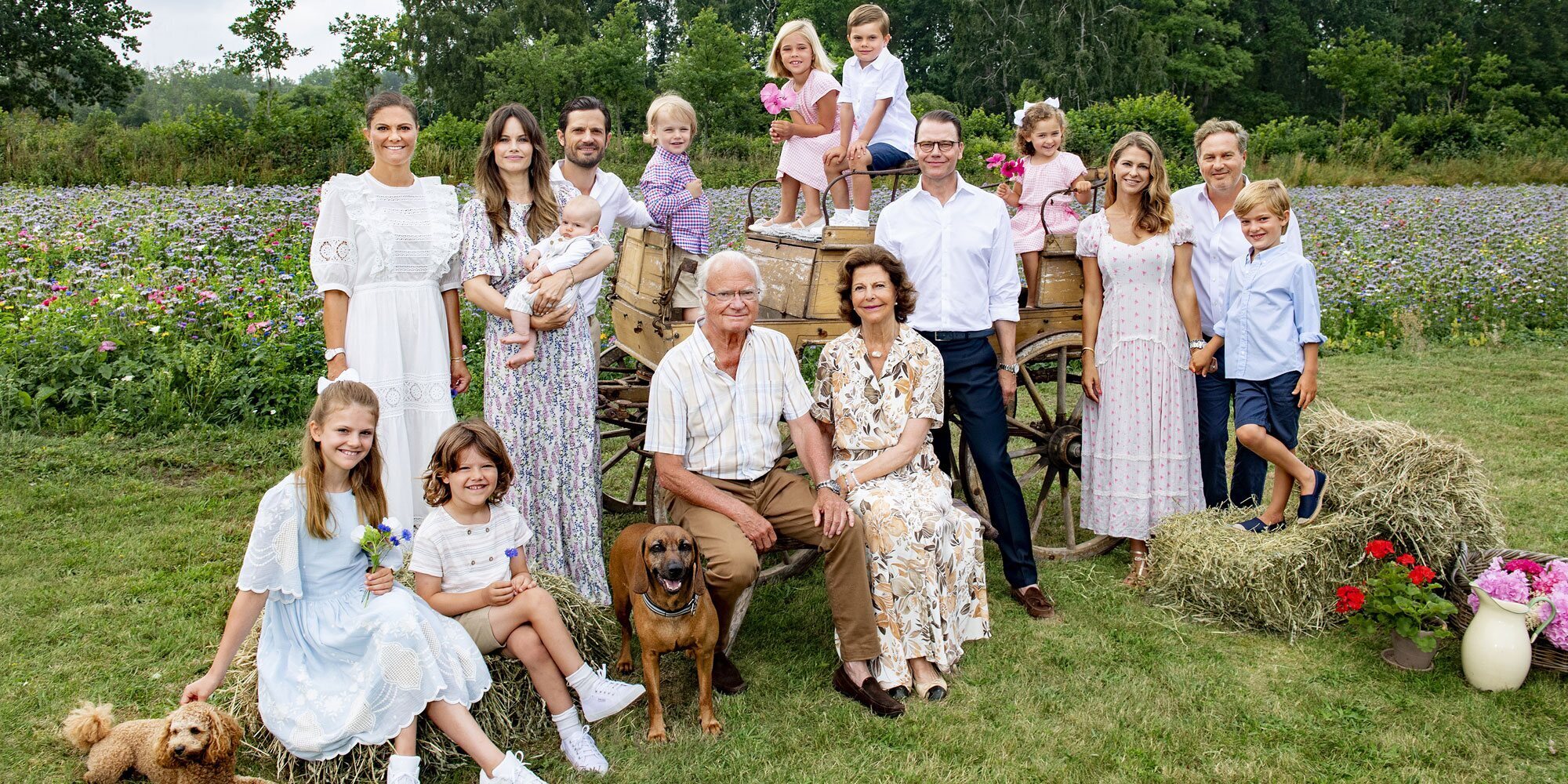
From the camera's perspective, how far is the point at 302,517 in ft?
10.3

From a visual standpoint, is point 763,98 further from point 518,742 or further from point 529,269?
point 518,742

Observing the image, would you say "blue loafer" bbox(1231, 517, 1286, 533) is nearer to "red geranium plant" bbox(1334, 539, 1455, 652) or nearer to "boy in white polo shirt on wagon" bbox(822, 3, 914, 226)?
"red geranium plant" bbox(1334, 539, 1455, 652)

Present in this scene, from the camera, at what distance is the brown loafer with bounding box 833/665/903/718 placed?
143 inches

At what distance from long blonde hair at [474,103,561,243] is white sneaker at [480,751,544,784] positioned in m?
1.87

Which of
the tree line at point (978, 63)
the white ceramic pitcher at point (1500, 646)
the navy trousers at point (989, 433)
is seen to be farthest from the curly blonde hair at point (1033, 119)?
the tree line at point (978, 63)

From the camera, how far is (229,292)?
7.31m

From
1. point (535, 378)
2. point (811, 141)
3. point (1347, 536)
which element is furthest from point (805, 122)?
point (1347, 536)

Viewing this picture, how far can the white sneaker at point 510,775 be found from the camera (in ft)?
10.1

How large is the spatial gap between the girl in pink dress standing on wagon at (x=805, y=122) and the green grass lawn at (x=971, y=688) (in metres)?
1.83

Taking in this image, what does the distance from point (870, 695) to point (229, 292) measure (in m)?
5.64

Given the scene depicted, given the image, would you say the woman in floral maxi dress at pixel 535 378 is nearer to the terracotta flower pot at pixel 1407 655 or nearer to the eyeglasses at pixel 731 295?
the eyeglasses at pixel 731 295

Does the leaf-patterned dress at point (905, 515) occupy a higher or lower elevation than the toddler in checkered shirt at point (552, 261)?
lower

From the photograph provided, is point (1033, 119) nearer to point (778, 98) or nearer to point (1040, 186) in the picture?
point (1040, 186)

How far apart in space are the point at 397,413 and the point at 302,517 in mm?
837
